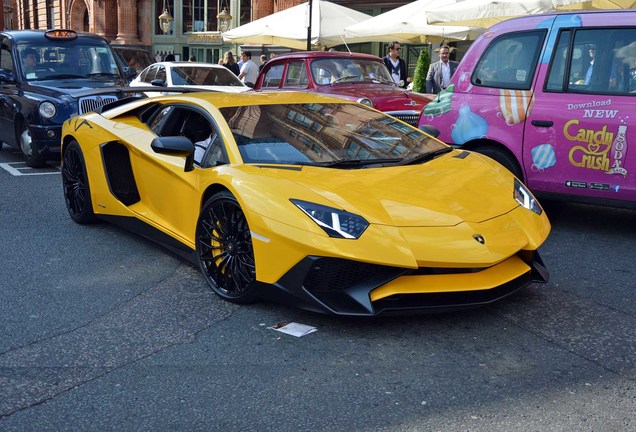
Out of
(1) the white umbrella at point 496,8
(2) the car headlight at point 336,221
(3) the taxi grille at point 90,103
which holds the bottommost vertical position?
(3) the taxi grille at point 90,103

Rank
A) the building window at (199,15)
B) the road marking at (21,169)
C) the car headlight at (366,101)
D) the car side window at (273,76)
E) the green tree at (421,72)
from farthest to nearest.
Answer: the building window at (199,15), the green tree at (421,72), the car side window at (273,76), the road marking at (21,169), the car headlight at (366,101)

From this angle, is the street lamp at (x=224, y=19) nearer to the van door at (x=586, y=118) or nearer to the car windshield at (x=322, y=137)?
the van door at (x=586, y=118)

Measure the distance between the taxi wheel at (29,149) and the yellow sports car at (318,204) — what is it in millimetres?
4441

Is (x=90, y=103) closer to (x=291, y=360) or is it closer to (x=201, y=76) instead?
(x=201, y=76)

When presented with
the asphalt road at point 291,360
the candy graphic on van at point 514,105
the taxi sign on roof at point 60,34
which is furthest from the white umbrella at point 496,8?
the asphalt road at point 291,360

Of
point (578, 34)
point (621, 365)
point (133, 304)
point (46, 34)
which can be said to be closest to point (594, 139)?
point (578, 34)

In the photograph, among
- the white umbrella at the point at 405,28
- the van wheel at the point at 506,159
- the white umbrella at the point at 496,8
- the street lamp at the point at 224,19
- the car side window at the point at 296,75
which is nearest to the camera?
the van wheel at the point at 506,159

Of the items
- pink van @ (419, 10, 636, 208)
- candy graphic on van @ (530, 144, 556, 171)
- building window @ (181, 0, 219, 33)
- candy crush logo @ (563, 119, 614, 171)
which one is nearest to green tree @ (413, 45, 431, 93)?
pink van @ (419, 10, 636, 208)

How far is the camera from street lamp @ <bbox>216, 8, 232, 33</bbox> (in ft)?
92.9

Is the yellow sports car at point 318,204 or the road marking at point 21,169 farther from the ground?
the yellow sports car at point 318,204

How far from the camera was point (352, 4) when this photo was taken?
24812 mm

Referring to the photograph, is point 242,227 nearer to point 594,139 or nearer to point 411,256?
point 411,256

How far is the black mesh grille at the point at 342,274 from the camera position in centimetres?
398

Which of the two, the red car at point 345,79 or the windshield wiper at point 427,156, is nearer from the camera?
the windshield wiper at point 427,156
